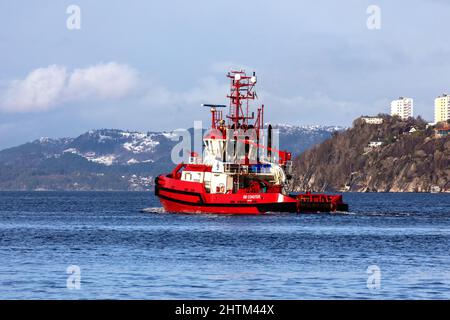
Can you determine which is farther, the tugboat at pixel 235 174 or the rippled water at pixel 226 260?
the tugboat at pixel 235 174

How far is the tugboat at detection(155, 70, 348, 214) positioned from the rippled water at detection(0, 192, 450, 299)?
223 inches

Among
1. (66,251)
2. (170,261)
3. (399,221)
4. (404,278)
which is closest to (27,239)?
(66,251)

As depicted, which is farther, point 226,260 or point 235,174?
point 235,174

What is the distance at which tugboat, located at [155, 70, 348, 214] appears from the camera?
93.8 meters

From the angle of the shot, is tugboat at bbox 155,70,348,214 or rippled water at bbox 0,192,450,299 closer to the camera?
rippled water at bbox 0,192,450,299

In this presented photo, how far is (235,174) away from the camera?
93.6 metres

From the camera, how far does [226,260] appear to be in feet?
168

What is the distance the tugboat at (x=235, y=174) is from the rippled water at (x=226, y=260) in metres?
5.65

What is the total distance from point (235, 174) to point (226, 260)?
42.5m

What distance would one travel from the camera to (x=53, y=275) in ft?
142

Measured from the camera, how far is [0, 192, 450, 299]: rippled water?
125 ft

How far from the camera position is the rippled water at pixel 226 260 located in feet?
125

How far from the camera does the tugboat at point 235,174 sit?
93750 millimetres
